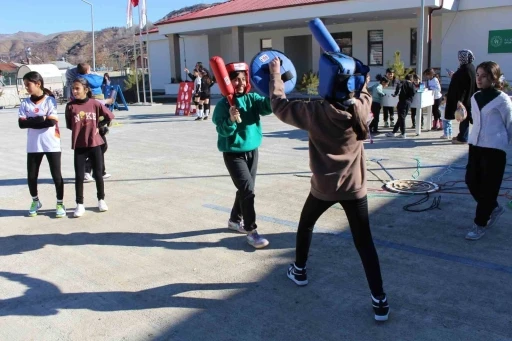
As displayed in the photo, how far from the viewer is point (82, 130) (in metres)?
6.06

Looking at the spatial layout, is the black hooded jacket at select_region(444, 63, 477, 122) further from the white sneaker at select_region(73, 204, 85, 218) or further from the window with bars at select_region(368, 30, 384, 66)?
the window with bars at select_region(368, 30, 384, 66)

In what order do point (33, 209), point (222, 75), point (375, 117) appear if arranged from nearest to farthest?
point (222, 75)
point (33, 209)
point (375, 117)

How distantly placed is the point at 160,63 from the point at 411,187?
30.0m

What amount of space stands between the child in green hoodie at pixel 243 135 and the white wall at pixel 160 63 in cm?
3002

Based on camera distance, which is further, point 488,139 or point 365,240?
point 488,139

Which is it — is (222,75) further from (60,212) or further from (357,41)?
(357,41)

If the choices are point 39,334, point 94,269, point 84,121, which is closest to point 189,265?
point 94,269

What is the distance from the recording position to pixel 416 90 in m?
11.5

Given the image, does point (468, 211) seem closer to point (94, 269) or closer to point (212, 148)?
point (94, 269)

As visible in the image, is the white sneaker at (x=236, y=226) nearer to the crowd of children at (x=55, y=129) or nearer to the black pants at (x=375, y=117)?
the crowd of children at (x=55, y=129)

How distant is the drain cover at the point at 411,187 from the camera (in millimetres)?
6637

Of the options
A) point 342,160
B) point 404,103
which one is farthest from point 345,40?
point 342,160

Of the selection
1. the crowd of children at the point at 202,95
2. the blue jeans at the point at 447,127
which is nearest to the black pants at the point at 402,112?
the blue jeans at the point at 447,127

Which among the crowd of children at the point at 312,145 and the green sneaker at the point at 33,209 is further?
the green sneaker at the point at 33,209
